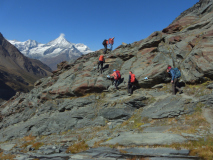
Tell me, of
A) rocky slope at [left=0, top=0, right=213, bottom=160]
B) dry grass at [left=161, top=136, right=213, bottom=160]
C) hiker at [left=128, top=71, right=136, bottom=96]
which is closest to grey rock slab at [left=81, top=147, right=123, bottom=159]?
rocky slope at [left=0, top=0, right=213, bottom=160]

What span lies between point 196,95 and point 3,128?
30.6 metres

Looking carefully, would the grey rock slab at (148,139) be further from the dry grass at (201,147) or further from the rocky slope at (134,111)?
the dry grass at (201,147)

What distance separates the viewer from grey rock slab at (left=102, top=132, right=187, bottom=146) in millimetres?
10273

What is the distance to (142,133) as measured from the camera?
1237 centimetres

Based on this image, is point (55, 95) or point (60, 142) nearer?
point (60, 142)

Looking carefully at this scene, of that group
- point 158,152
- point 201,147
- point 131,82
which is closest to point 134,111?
point 131,82

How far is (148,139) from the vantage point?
36.2 feet

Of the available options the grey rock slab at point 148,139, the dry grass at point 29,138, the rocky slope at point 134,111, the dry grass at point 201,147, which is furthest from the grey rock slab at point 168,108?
the dry grass at point 29,138

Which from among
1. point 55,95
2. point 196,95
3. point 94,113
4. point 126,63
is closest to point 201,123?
point 196,95

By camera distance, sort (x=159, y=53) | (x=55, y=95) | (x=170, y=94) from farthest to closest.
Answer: (x=55, y=95) < (x=159, y=53) < (x=170, y=94)

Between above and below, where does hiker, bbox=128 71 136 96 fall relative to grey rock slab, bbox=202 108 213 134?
above

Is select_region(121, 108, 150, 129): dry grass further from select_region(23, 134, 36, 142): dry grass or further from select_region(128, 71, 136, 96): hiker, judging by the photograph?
select_region(23, 134, 36, 142): dry grass

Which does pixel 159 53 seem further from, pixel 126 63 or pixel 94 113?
pixel 94 113

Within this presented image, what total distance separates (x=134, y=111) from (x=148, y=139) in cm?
718
